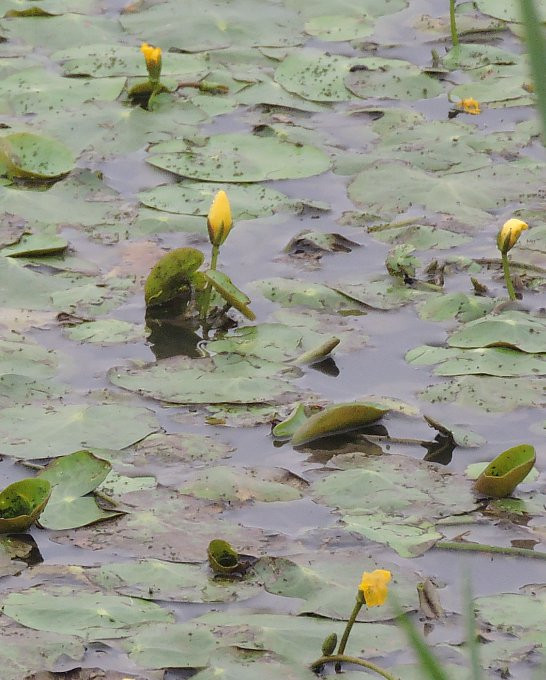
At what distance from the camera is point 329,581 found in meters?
2.50

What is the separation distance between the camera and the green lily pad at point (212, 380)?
3.17 m

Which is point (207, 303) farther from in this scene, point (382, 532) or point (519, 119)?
point (519, 119)

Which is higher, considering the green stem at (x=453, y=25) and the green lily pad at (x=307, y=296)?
the green stem at (x=453, y=25)

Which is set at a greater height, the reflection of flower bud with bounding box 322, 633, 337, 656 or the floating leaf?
the reflection of flower bud with bounding box 322, 633, 337, 656

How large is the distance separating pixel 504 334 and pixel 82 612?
4.78 feet

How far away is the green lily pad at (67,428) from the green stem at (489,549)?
763mm

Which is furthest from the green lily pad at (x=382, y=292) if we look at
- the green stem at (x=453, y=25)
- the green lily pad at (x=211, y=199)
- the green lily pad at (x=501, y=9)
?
the green lily pad at (x=501, y=9)

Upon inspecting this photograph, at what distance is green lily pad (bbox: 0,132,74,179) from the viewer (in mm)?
4230

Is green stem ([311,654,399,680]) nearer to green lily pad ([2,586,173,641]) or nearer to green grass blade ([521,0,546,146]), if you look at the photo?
green lily pad ([2,586,173,641])

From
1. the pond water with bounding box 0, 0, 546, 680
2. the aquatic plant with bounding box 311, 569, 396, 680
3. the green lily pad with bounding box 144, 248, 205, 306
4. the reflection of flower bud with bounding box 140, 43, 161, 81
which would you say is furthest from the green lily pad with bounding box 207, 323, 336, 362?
the reflection of flower bud with bounding box 140, 43, 161, 81

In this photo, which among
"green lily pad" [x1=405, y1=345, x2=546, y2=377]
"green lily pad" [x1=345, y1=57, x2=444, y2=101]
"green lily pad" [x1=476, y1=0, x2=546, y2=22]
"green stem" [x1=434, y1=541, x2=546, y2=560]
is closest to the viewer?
"green stem" [x1=434, y1=541, x2=546, y2=560]

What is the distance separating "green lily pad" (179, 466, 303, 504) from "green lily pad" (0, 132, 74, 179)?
169cm

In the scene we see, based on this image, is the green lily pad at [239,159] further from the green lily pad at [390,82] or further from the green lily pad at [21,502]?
the green lily pad at [21,502]

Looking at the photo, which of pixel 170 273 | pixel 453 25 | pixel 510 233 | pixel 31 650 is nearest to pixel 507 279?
pixel 510 233
